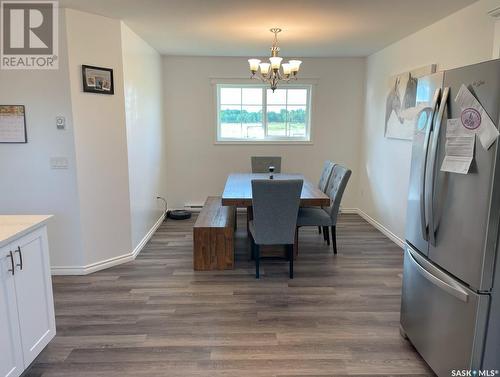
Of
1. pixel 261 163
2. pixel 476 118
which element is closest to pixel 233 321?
pixel 476 118

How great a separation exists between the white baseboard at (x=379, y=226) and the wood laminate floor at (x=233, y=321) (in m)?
0.45

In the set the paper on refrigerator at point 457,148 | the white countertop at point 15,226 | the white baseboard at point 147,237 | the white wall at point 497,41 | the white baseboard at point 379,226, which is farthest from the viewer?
the white baseboard at point 379,226

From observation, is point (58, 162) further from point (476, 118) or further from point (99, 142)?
point (476, 118)

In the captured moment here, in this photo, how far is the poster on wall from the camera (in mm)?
3752

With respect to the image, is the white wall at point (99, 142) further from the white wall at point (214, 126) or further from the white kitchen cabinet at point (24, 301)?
the white wall at point (214, 126)

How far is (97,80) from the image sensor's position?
3.33 metres

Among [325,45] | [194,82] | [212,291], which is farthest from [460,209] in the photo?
[194,82]

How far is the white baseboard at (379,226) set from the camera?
4.38m

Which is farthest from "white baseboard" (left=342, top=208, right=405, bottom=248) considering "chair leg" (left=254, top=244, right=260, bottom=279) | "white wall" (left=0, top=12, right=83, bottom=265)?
"white wall" (left=0, top=12, right=83, bottom=265)

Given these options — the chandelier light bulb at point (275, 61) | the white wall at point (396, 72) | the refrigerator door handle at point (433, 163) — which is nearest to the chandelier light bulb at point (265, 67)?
the chandelier light bulb at point (275, 61)

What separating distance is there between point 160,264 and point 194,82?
3.02 meters

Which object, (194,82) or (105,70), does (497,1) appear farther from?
(194,82)

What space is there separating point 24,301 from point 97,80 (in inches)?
84.0

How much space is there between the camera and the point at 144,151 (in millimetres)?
4395
